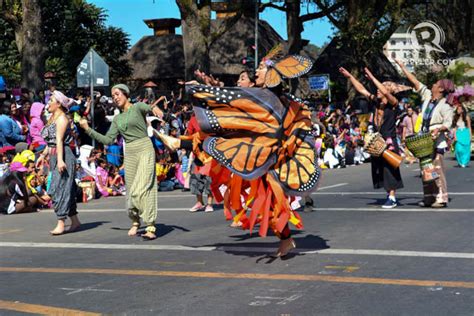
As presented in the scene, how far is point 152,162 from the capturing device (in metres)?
10.5

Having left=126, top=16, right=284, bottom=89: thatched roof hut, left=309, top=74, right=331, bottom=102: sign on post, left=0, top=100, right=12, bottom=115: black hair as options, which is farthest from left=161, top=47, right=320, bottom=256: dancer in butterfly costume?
left=126, top=16, right=284, bottom=89: thatched roof hut

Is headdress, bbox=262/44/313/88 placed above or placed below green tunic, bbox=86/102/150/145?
above

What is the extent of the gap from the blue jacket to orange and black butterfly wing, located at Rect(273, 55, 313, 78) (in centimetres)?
942

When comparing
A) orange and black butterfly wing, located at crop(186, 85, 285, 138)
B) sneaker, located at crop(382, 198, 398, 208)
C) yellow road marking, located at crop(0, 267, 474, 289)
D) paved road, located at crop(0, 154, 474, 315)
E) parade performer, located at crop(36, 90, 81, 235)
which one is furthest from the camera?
sneaker, located at crop(382, 198, 398, 208)

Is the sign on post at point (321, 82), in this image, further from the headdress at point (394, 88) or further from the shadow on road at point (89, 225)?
the shadow on road at point (89, 225)

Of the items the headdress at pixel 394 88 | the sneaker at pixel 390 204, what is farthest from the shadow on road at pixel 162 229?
the headdress at pixel 394 88

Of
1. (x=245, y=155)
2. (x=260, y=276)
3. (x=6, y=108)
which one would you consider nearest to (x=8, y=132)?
(x=6, y=108)

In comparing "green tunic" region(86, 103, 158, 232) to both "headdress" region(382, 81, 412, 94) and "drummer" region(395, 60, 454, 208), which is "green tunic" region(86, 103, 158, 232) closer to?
"headdress" region(382, 81, 412, 94)

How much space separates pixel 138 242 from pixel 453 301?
4.75 meters

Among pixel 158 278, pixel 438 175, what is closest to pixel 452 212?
pixel 438 175

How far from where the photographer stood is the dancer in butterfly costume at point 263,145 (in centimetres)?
811

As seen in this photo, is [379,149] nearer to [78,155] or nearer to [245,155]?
[245,155]

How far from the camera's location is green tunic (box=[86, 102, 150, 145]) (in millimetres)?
10391

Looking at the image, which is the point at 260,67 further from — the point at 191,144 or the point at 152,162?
the point at 152,162
